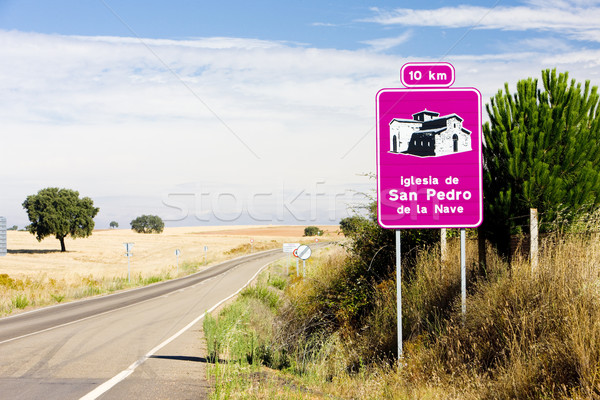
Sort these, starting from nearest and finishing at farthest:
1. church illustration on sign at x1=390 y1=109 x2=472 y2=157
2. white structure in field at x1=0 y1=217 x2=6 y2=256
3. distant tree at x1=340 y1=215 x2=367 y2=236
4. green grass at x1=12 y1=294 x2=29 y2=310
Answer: church illustration on sign at x1=390 y1=109 x2=472 y2=157
distant tree at x1=340 y1=215 x2=367 y2=236
green grass at x1=12 y1=294 x2=29 y2=310
white structure in field at x1=0 y1=217 x2=6 y2=256

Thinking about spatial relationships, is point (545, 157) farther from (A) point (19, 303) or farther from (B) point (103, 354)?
(A) point (19, 303)

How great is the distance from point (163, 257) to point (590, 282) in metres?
78.3

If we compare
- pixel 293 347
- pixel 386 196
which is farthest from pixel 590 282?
pixel 293 347

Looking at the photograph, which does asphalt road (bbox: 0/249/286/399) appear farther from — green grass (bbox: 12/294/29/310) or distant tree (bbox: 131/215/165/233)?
distant tree (bbox: 131/215/165/233)

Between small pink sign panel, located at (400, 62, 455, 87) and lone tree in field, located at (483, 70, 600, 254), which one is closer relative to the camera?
small pink sign panel, located at (400, 62, 455, 87)

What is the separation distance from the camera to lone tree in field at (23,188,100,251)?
7938 cm

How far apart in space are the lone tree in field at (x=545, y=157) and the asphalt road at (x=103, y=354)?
238 inches

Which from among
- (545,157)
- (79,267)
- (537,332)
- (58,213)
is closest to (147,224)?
(58,213)

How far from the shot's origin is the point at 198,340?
12461 mm

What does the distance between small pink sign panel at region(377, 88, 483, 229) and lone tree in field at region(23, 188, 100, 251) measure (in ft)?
264

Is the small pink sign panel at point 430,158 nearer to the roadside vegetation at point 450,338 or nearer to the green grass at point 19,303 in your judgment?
the roadside vegetation at point 450,338

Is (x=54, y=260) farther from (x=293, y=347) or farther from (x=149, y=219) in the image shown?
(x=149, y=219)

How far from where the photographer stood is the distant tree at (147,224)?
182 metres

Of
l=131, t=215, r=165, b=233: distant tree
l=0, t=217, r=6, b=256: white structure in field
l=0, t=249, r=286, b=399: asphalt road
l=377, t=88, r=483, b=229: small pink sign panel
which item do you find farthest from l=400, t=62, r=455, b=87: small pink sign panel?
l=131, t=215, r=165, b=233: distant tree
